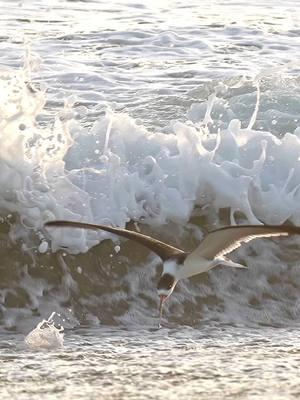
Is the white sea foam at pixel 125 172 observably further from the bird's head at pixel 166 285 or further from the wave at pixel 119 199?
the bird's head at pixel 166 285

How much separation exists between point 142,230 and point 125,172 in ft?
1.43

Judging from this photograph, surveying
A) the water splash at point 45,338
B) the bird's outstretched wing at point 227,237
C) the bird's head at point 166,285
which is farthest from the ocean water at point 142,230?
the bird's outstretched wing at point 227,237

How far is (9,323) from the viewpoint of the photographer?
6.94 meters

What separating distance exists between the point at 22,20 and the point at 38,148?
6124 mm

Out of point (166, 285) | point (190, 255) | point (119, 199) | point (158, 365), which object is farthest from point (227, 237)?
point (119, 199)

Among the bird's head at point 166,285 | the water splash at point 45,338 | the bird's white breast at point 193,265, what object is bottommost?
the water splash at point 45,338

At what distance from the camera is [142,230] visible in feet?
26.5

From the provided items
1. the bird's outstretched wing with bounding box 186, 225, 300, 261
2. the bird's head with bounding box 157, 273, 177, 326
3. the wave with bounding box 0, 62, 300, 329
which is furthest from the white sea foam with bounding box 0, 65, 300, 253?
the bird's outstretched wing with bounding box 186, 225, 300, 261

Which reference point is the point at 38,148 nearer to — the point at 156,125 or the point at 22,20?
the point at 156,125

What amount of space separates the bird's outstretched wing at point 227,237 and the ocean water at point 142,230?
1.63 feet

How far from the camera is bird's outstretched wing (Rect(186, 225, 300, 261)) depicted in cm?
588

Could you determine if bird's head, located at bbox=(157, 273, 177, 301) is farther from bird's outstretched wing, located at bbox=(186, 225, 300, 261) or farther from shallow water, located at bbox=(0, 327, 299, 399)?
shallow water, located at bbox=(0, 327, 299, 399)

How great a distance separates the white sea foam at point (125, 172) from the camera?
26.0 feet

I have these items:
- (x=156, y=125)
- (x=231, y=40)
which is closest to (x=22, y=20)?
(x=231, y=40)
